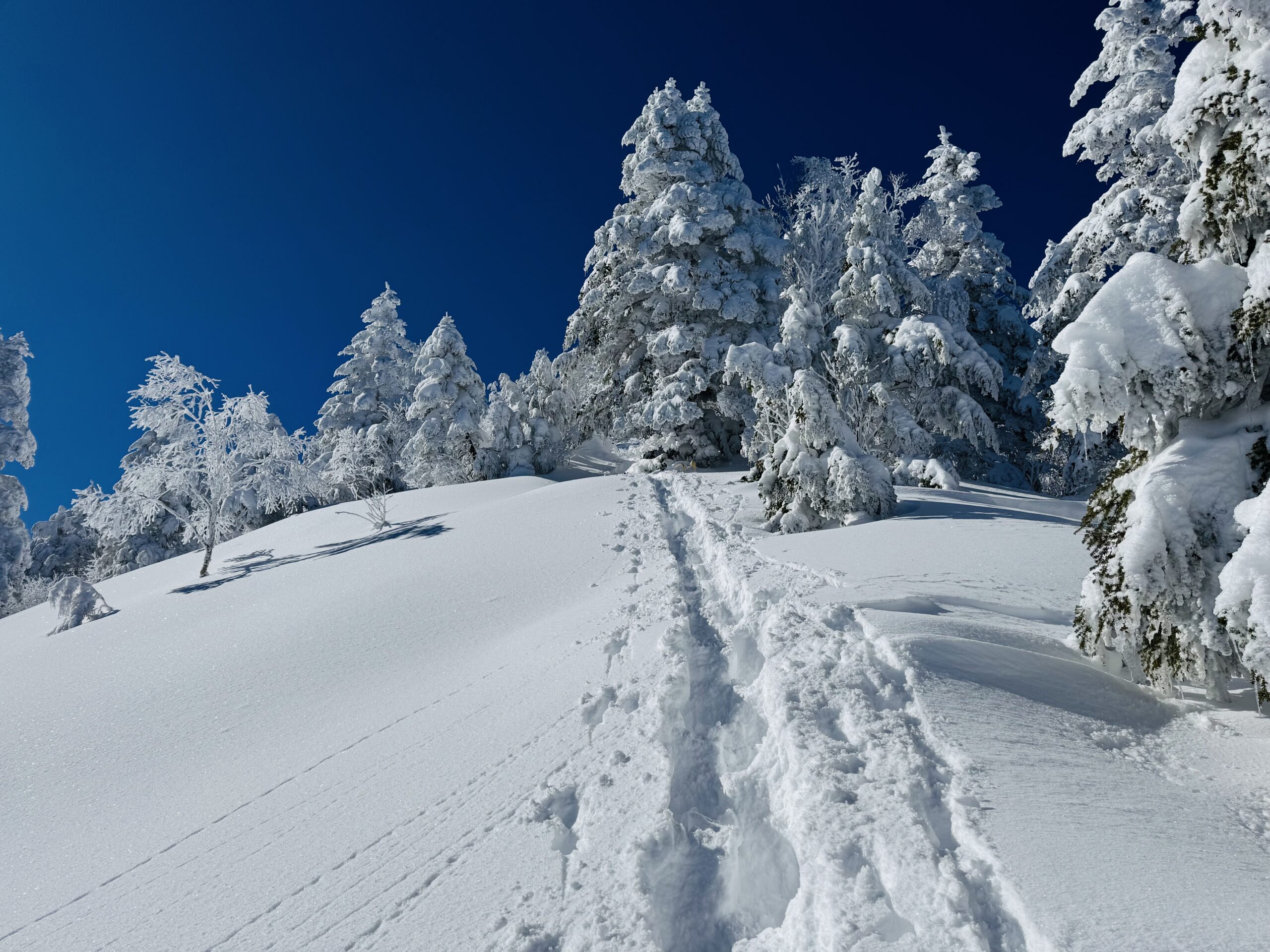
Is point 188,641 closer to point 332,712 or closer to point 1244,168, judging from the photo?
point 332,712

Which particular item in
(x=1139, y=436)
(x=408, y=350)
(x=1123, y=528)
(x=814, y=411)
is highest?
(x=408, y=350)

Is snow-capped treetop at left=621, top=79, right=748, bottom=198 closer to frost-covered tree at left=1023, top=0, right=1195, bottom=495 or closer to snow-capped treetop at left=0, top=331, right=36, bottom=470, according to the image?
frost-covered tree at left=1023, top=0, right=1195, bottom=495

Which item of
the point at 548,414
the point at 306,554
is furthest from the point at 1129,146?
the point at 548,414

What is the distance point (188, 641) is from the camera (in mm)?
7082

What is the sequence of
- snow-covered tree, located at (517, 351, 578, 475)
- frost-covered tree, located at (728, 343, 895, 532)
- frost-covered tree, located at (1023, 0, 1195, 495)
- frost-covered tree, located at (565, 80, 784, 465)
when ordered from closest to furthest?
frost-covered tree, located at (728, 343, 895, 532) → frost-covered tree, located at (1023, 0, 1195, 495) → frost-covered tree, located at (565, 80, 784, 465) → snow-covered tree, located at (517, 351, 578, 475)

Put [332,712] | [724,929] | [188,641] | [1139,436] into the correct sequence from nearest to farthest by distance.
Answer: [724,929], [1139,436], [332,712], [188,641]

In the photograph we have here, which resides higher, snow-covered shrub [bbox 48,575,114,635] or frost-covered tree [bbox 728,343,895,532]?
frost-covered tree [bbox 728,343,895,532]

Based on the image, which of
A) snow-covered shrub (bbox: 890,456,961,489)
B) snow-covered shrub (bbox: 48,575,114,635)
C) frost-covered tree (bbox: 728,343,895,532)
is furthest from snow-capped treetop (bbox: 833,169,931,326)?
snow-covered shrub (bbox: 48,575,114,635)

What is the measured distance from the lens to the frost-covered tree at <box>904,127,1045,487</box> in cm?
1873

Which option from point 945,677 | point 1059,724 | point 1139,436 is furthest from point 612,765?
point 1139,436

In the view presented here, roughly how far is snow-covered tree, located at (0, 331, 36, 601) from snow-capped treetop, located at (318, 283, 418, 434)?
1021cm

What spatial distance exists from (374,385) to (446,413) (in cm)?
633

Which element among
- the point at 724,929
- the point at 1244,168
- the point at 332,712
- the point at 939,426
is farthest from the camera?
the point at 939,426

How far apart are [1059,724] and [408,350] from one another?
96.8 feet
